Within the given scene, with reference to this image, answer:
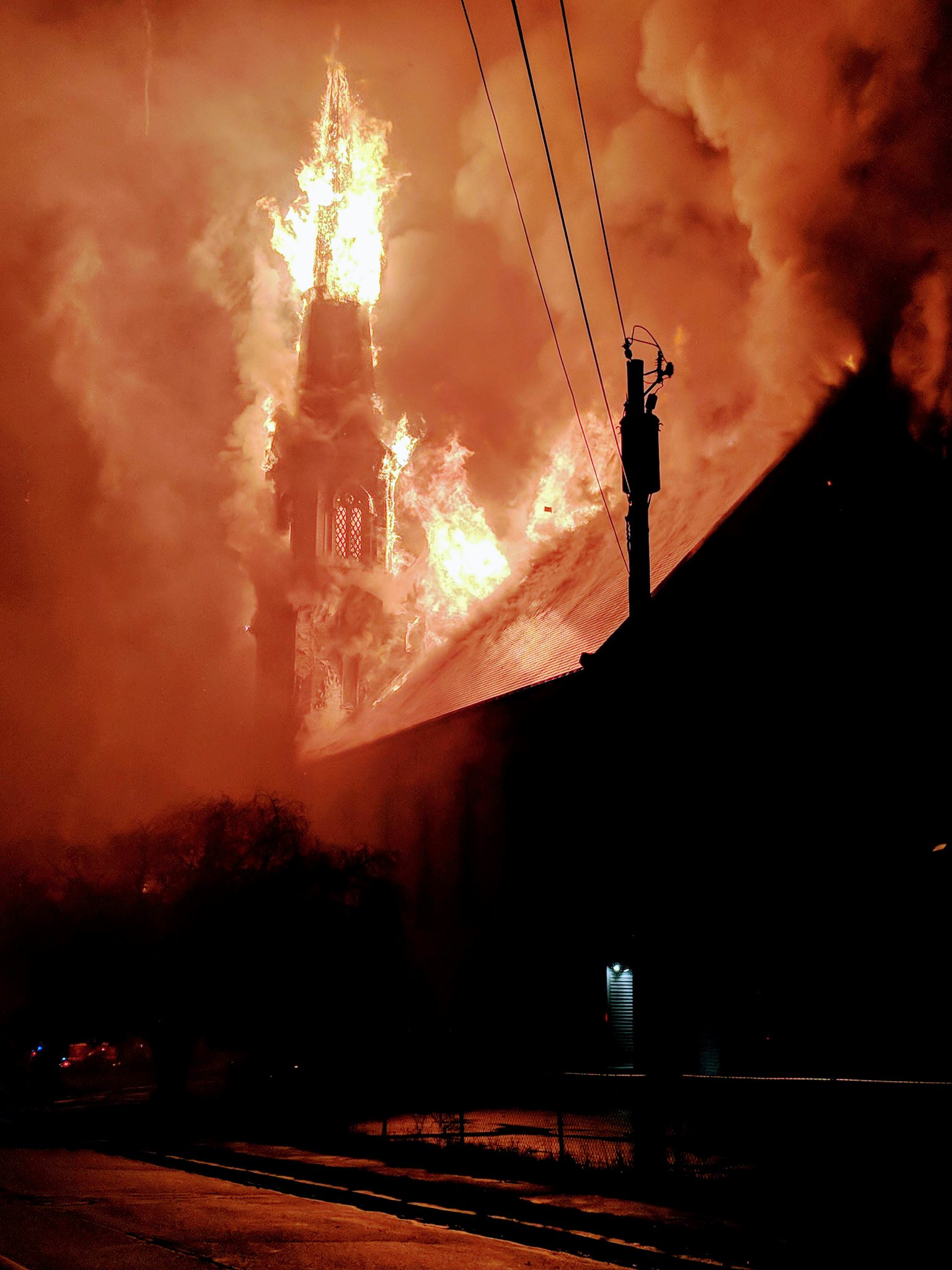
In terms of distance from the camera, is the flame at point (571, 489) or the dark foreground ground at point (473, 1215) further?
the flame at point (571, 489)

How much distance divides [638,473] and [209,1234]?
8.47 metres

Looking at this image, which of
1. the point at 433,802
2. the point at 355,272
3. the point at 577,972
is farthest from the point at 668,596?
the point at 355,272

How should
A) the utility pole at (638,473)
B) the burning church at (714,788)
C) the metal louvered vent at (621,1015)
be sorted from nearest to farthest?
the utility pole at (638,473)
the burning church at (714,788)
the metal louvered vent at (621,1015)

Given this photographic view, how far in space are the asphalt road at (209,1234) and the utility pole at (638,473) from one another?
631 centimetres

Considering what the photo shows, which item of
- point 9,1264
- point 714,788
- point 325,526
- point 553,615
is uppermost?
point 325,526

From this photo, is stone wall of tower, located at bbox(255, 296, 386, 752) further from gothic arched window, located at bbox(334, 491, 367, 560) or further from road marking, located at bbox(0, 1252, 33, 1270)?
road marking, located at bbox(0, 1252, 33, 1270)

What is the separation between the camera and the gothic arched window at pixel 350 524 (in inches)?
2125

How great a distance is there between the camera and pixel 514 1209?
37.8 ft

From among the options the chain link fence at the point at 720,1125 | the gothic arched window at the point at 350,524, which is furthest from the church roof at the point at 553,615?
the gothic arched window at the point at 350,524

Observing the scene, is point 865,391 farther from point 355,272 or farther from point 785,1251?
point 355,272

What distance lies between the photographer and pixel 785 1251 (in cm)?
879

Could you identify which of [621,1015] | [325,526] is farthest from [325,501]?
[621,1015]

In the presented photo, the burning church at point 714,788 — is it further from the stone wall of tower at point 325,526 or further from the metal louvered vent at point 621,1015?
the stone wall of tower at point 325,526

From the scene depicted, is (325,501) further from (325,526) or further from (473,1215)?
(473,1215)
